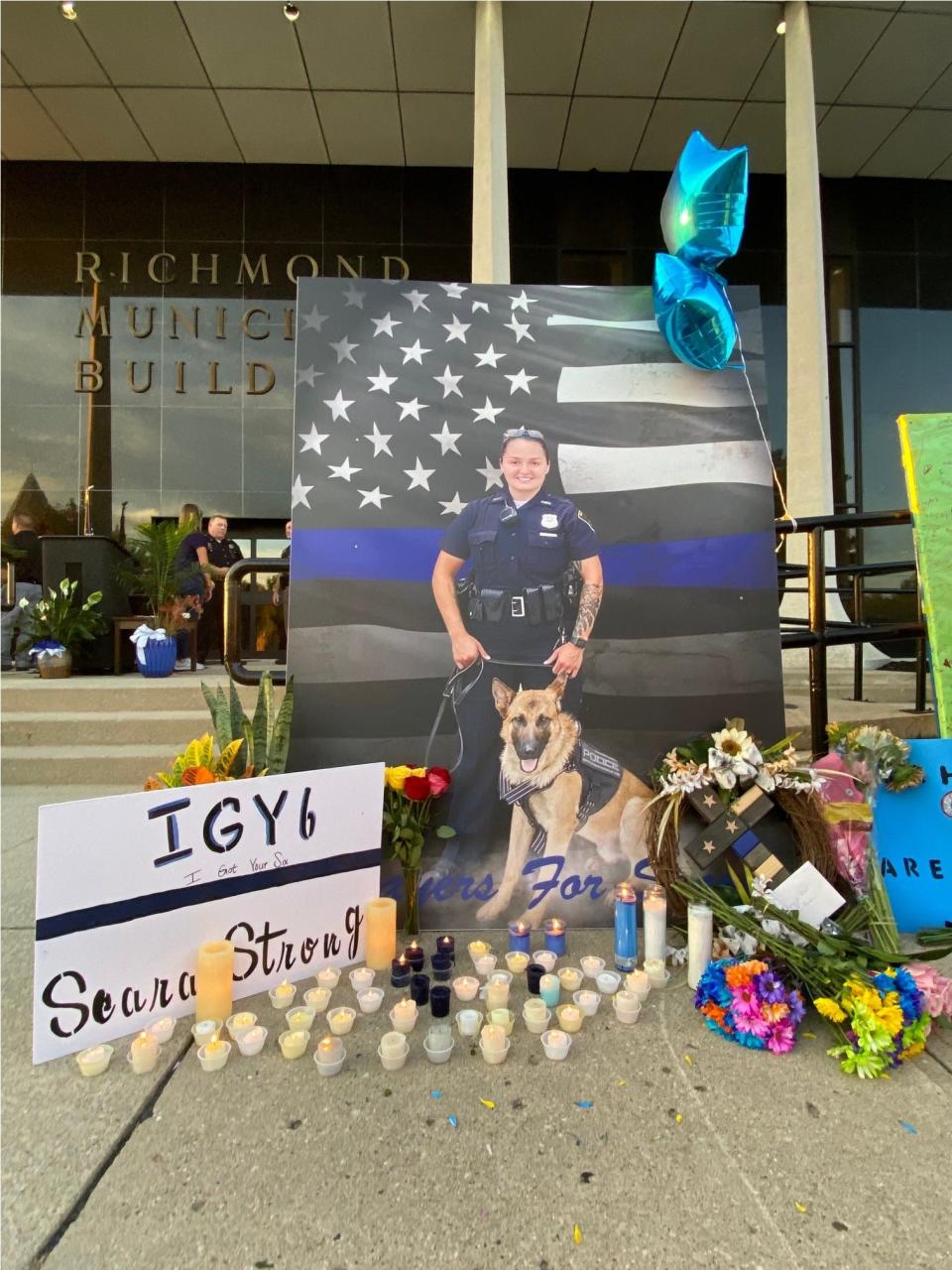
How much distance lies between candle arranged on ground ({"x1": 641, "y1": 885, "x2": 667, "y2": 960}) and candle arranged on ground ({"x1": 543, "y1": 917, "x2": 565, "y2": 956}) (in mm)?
253

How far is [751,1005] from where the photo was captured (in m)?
1.54

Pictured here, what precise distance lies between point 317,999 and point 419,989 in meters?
0.27

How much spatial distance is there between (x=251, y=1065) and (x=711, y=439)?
2.36 m

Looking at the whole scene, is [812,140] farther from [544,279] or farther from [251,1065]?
[251,1065]

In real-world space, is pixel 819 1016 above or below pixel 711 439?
below

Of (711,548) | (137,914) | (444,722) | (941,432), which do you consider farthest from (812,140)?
(137,914)

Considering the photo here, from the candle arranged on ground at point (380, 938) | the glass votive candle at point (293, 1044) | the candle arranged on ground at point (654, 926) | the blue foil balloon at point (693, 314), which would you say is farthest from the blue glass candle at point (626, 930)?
the blue foil balloon at point (693, 314)

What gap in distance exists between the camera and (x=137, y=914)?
1.58 meters

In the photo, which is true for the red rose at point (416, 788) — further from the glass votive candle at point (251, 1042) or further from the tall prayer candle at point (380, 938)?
the glass votive candle at point (251, 1042)

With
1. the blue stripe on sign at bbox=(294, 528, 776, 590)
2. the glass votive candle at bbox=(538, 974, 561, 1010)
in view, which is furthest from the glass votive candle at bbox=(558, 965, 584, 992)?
the blue stripe on sign at bbox=(294, 528, 776, 590)

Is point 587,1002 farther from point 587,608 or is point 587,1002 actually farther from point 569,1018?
point 587,608

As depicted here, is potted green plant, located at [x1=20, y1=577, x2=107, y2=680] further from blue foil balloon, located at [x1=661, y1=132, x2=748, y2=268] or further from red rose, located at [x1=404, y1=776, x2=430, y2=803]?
blue foil balloon, located at [x1=661, y1=132, x2=748, y2=268]

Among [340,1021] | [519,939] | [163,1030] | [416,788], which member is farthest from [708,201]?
[163,1030]

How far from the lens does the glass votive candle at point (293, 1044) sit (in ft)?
4.83
